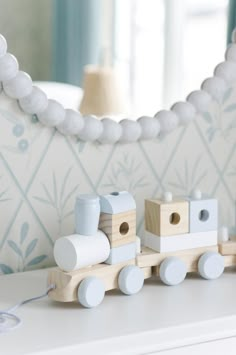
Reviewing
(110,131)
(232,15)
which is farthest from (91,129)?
(232,15)

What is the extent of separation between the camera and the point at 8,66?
3.95 ft

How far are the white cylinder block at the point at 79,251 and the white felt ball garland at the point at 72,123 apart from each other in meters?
0.22

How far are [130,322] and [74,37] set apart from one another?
482mm

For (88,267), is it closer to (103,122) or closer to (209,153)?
(103,122)

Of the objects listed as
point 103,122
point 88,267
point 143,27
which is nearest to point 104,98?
point 103,122

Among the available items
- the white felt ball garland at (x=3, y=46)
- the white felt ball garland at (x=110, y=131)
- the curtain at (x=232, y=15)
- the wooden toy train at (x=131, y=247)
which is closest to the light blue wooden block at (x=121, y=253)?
the wooden toy train at (x=131, y=247)

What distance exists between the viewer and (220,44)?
4.61 ft

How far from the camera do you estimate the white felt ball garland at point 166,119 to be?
53.4 inches

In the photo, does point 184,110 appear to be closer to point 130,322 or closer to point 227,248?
point 227,248

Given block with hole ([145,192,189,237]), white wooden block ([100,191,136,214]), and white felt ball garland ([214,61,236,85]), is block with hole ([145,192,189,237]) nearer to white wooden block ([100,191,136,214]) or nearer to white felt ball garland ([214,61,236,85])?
white wooden block ([100,191,136,214])

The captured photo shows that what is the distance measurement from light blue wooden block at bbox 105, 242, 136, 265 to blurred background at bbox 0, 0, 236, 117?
0.27 metres

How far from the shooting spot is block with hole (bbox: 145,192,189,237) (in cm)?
122

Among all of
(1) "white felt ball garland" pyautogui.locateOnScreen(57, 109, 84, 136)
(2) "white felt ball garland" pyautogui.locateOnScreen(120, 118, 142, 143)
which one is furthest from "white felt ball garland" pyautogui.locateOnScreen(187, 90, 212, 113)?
(1) "white felt ball garland" pyautogui.locateOnScreen(57, 109, 84, 136)

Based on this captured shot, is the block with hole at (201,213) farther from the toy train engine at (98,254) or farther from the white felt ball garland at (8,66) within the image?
the white felt ball garland at (8,66)
